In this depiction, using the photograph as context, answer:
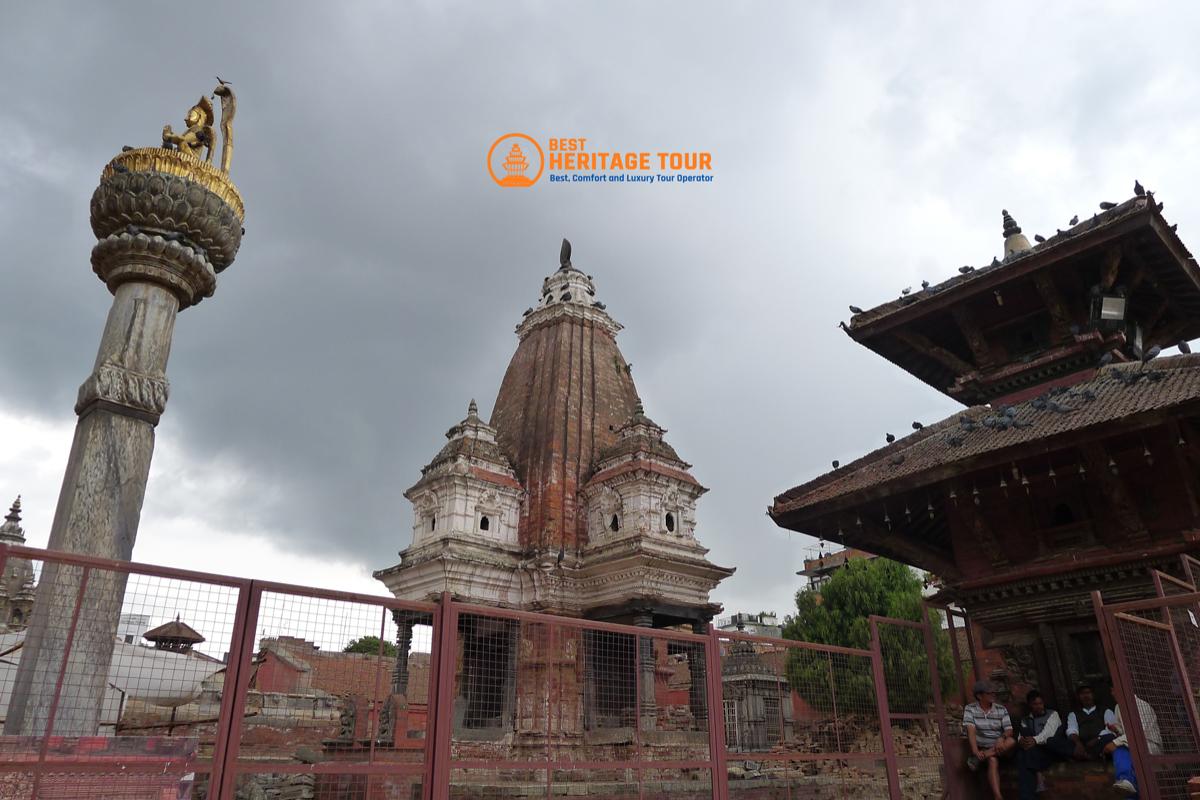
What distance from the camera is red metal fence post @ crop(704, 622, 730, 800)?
6797mm

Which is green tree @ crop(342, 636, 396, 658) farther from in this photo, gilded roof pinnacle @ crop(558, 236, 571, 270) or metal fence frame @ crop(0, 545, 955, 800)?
gilded roof pinnacle @ crop(558, 236, 571, 270)

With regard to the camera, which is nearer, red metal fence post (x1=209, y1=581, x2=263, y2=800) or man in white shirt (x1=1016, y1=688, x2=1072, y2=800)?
red metal fence post (x1=209, y1=581, x2=263, y2=800)

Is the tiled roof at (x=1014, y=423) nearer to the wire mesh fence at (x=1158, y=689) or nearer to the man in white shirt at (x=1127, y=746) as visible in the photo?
the wire mesh fence at (x=1158, y=689)

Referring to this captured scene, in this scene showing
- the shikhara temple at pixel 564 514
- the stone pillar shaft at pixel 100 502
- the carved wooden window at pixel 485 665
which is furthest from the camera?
the shikhara temple at pixel 564 514

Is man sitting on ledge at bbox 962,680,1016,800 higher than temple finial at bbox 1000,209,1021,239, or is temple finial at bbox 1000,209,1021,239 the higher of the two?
temple finial at bbox 1000,209,1021,239

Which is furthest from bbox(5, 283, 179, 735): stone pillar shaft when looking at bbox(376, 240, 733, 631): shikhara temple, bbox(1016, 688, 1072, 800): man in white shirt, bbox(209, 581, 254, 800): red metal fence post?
bbox(376, 240, 733, 631): shikhara temple

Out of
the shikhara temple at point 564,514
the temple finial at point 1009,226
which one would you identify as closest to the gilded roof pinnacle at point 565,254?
the shikhara temple at point 564,514

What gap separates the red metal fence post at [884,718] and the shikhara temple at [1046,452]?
1.38m

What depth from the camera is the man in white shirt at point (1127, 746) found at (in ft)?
19.3

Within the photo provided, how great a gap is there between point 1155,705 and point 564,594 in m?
20.8

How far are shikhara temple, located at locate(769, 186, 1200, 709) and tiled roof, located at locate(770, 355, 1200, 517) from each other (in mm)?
28

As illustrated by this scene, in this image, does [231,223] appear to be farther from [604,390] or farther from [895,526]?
[604,390]

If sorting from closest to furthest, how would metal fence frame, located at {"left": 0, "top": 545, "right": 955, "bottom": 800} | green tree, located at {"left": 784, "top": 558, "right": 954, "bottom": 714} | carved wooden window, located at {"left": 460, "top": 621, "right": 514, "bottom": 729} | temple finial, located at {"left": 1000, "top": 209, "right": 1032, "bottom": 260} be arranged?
metal fence frame, located at {"left": 0, "top": 545, "right": 955, "bottom": 800}, carved wooden window, located at {"left": 460, "top": 621, "right": 514, "bottom": 729}, temple finial, located at {"left": 1000, "top": 209, "right": 1032, "bottom": 260}, green tree, located at {"left": 784, "top": 558, "right": 954, "bottom": 714}

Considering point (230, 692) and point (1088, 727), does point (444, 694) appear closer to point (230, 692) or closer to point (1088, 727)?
point (230, 692)
